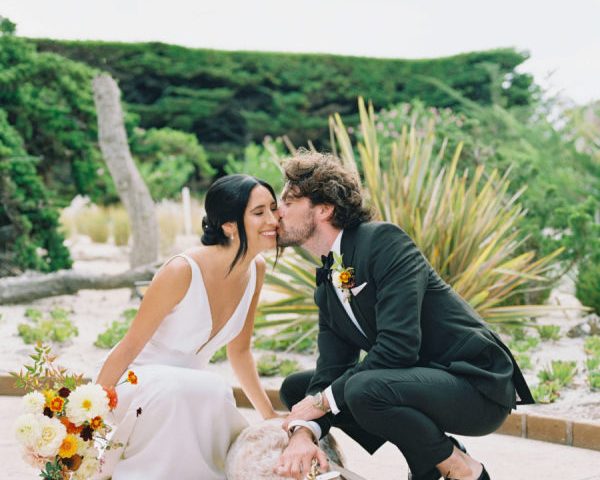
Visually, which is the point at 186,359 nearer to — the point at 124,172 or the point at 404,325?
the point at 404,325

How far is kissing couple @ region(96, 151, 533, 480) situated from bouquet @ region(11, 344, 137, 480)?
1.32ft

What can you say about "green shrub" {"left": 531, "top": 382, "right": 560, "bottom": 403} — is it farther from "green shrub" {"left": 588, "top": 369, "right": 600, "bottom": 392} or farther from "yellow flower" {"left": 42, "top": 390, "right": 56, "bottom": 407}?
"yellow flower" {"left": 42, "top": 390, "right": 56, "bottom": 407}

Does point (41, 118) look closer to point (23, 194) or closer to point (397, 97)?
point (23, 194)

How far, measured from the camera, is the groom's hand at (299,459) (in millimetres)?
2887

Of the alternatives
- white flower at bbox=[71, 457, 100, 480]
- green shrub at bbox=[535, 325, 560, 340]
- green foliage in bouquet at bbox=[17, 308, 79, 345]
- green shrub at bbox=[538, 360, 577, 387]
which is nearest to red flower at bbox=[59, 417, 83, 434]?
white flower at bbox=[71, 457, 100, 480]

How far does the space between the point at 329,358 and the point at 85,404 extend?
3.11 ft

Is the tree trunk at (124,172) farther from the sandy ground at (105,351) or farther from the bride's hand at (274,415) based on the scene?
the bride's hand at (274,415)

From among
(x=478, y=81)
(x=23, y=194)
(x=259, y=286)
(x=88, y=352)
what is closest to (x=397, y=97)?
(x=478, y=81)

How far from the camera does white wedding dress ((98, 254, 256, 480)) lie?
3.30 meters

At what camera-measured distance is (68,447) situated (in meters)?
2.82

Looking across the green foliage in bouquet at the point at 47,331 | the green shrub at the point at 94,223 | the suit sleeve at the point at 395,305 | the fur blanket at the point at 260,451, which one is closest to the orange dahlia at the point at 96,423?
the fur blanket at the point at 260,451

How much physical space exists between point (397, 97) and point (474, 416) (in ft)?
51.1

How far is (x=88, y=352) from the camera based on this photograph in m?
6.15

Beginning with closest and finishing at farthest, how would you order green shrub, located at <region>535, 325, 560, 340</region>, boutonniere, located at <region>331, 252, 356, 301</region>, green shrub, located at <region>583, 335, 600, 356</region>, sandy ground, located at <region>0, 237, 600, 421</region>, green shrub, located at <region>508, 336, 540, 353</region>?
boutonniere, located at <region>331, 252, 356, 301</region>
sandy ground, located at <region>0, 237, 600, 421</region>
green shrub, located at <region>583, 335, 600, 356</region>
green shrub, located at <region>508, 336, 540, 353</region>
green shrub, located at <region>535, 325, 560, 340</region>
